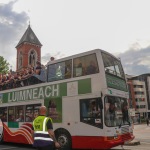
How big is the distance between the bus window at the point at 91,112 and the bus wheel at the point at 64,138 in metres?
1.10

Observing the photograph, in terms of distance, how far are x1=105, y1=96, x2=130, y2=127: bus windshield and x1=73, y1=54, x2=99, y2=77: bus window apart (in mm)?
1457

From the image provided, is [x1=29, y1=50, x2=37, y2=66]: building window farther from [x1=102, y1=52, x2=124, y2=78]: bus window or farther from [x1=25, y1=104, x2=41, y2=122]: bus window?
[x1=102, y1=52, x2=124, y2=78]: bus window

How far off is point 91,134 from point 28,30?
206ft

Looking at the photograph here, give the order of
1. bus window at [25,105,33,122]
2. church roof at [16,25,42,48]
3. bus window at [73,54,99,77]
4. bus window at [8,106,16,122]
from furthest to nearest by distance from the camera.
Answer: church roof at [16,25,42,48]
bus window at [8,106,16,122]
bus window at [25,105,33,122]
bus window at [73,54,99,77]

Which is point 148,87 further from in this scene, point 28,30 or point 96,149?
point 96,149

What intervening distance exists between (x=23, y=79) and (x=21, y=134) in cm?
309

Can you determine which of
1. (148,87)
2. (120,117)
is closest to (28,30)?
(148,87)

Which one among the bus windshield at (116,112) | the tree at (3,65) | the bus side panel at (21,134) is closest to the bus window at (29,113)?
the bus side panel at (21,134)

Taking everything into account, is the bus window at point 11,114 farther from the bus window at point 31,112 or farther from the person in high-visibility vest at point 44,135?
the person in high-visibility vest at point 44,135

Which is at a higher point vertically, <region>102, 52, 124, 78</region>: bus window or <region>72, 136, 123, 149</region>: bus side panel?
<region>102, 52, 124, 78</region>: bus window

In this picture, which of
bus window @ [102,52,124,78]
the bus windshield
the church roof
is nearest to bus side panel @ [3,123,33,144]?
the bus windshield

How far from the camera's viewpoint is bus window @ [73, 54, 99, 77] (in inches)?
453

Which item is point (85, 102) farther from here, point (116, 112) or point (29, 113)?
point (29, 113)

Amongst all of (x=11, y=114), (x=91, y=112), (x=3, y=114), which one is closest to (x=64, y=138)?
(x=91, y=112)
